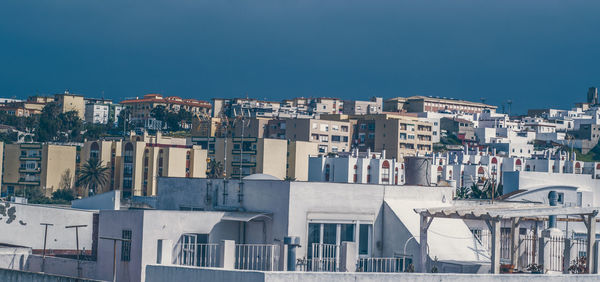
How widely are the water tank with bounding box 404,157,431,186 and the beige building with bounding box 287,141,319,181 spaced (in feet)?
277

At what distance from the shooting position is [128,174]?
361 ft

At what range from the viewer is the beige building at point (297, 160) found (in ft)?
366

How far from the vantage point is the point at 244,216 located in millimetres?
21172

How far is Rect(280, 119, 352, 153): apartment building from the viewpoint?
13300cm

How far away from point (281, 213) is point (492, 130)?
13796 cm

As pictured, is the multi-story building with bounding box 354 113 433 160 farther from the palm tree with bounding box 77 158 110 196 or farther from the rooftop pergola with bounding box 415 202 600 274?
the rooftop pergola with bounding box 415 202 600 274

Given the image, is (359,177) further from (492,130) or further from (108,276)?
(108,276)

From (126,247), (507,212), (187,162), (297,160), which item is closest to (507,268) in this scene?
(507,212)

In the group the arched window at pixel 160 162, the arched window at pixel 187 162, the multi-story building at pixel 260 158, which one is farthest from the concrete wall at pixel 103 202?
the multi-story building at pixel 260 158

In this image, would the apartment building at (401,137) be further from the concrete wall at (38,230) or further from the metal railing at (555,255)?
the metal railing at (555,255)

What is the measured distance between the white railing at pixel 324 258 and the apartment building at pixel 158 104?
157774 millimetres

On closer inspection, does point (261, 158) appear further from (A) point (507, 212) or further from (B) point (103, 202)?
(A) point (507, 212)

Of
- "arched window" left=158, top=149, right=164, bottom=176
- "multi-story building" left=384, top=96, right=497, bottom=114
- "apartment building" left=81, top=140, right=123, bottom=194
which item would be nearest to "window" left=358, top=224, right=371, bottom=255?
"arched window" left=158, top=149, right=164, bottom=176

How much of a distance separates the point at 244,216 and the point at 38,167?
321ft
